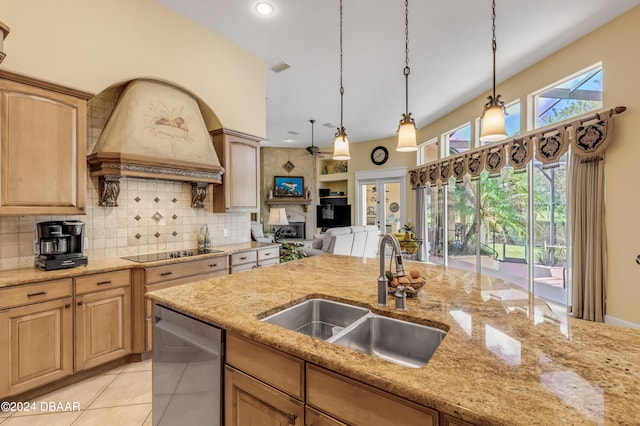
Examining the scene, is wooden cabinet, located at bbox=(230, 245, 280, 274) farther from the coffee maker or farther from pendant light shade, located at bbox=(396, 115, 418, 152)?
pendant light shade, located at bbox=(396, 115, 418, 152)

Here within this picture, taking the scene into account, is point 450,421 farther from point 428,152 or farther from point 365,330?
point 428,152

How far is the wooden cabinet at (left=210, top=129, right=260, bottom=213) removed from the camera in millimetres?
3609

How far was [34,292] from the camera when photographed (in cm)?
202

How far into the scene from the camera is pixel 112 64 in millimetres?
2658

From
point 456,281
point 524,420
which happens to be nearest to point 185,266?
point 456,281

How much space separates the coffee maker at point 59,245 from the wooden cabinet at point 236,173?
1492mm

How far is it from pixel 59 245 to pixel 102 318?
67cm

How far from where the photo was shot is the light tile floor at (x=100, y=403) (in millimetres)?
1938

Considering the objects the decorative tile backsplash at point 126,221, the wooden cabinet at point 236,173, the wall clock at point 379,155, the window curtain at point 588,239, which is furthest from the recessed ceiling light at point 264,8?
the wall clock at point 379,155

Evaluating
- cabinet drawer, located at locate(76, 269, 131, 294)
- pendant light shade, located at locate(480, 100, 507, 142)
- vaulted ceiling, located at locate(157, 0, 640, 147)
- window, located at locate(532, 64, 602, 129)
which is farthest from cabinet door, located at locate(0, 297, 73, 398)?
window, located at locate(532, 64, 602, 129)

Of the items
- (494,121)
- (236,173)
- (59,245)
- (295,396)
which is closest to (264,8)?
(236,173)

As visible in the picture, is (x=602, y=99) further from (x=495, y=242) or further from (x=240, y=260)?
(x=240, y=260)

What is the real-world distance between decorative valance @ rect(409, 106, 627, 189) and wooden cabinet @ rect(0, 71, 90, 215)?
16.1 feet

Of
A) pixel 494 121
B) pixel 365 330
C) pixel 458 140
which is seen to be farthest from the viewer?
pixel 458 140
